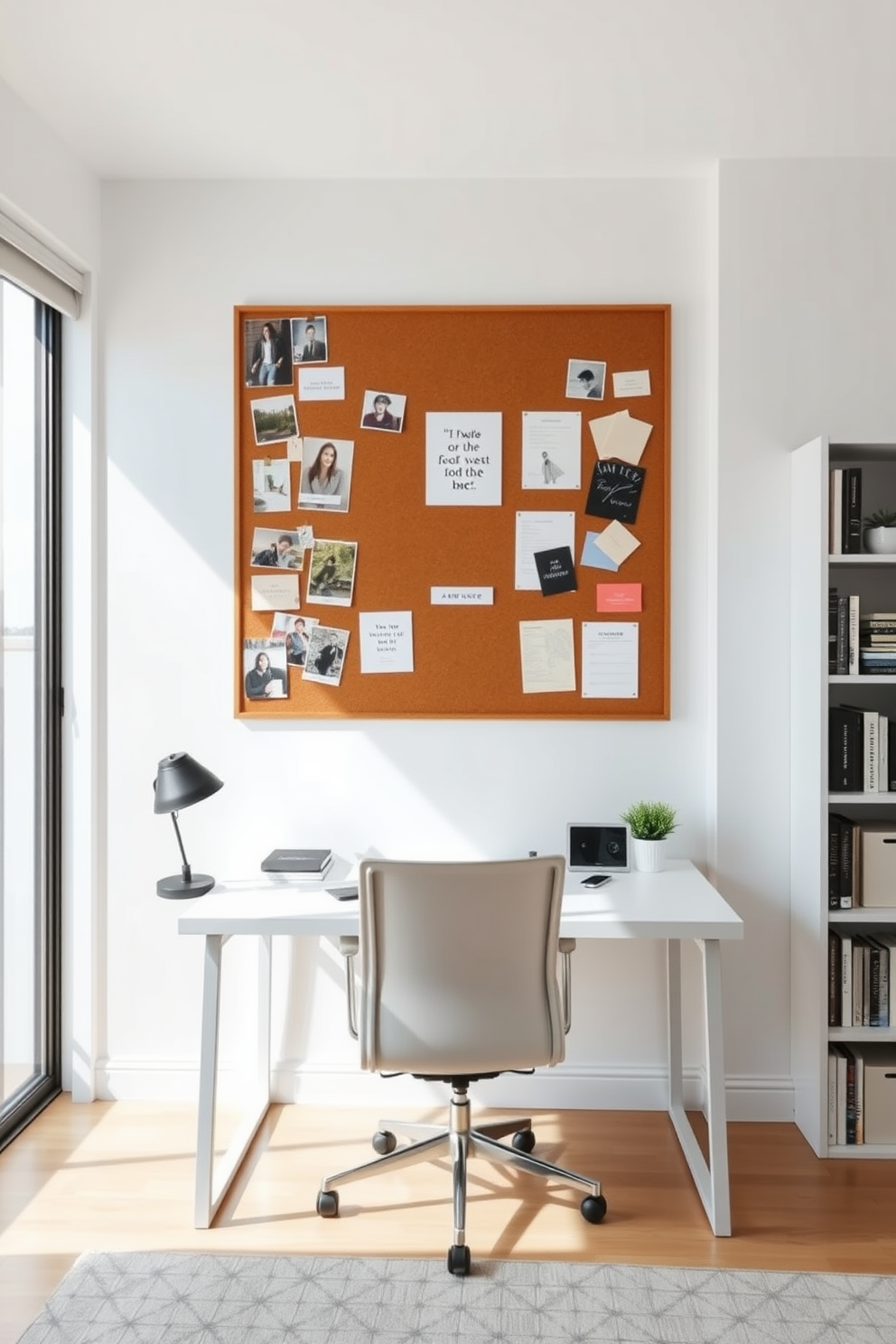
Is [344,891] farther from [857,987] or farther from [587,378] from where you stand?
[587,378]

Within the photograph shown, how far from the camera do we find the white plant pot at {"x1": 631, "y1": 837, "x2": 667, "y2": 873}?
9.21ft

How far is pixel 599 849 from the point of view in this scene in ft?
9.32

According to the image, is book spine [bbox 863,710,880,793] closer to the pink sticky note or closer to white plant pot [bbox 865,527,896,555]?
white plant pot [bbox 865,527,896,555]

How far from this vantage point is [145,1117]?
292 cm

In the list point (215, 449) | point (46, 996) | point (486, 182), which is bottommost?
point (46, 996)

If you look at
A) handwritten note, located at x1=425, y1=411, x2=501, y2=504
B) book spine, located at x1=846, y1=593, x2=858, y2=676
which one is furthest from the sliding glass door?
book spine, located at x1=846, y1=593, x2=858, y2=676

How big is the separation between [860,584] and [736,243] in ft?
3.40

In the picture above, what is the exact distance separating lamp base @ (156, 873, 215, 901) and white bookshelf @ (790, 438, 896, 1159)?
1.63m

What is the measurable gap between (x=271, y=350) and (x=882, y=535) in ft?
5.92

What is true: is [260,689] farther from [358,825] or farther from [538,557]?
[538,557]

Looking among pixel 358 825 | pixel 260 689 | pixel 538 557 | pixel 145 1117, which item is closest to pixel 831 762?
pixel 538 557

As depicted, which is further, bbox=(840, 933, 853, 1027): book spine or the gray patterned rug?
bbox=(840, 933, 853, 1027): book spine

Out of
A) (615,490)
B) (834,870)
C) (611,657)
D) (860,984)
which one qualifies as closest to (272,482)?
(615,490)

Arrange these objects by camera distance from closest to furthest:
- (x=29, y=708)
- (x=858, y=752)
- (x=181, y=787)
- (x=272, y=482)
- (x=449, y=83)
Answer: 1. (x=449, y=83)
2. (x=181, y=787)
3. (x=858, y=752)
4. (x=29, y=708)
5. (x=272, y=482)
